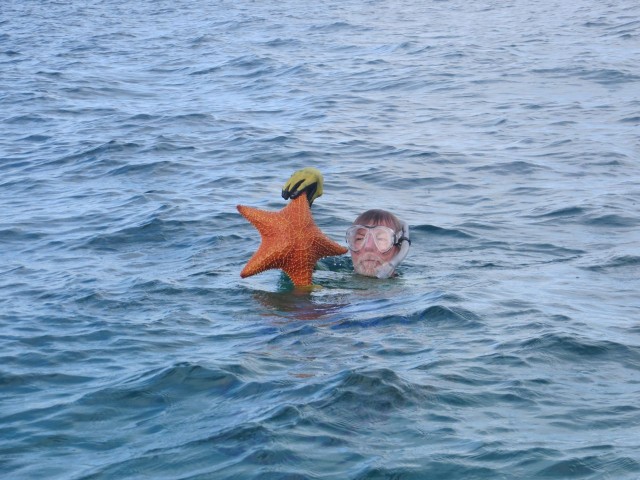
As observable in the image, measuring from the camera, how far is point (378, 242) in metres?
9.88

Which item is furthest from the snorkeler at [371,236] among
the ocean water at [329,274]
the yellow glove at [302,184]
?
the ocean water at [329,274]

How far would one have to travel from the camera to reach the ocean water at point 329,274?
6320mm

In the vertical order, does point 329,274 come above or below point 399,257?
below

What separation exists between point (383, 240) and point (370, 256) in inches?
8.1

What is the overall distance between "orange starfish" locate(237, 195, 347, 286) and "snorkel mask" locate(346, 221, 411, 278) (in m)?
0.38

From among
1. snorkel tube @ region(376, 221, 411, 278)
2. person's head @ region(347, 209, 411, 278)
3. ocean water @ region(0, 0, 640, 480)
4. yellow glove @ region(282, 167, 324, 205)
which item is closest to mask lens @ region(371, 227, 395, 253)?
person's head @ region(347, 209, 411, 278)

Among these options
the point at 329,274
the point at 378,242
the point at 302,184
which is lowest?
the point at 329,274

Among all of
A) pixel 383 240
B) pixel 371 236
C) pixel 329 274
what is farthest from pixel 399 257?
pixel 329 274

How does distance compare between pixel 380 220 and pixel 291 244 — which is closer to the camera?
pixel 291 244

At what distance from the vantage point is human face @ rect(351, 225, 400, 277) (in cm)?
990

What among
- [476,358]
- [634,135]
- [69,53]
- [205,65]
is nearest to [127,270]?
[476,358]

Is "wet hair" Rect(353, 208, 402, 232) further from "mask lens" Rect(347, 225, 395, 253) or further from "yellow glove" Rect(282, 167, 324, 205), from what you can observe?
"yellow glove" Rect(282, 167, 324, 205)

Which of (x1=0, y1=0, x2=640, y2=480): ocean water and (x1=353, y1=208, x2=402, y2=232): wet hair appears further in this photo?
(x1=353, y1=208, x2=402, y2=232): wet hair

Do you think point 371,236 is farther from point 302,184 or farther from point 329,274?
point 302,184
